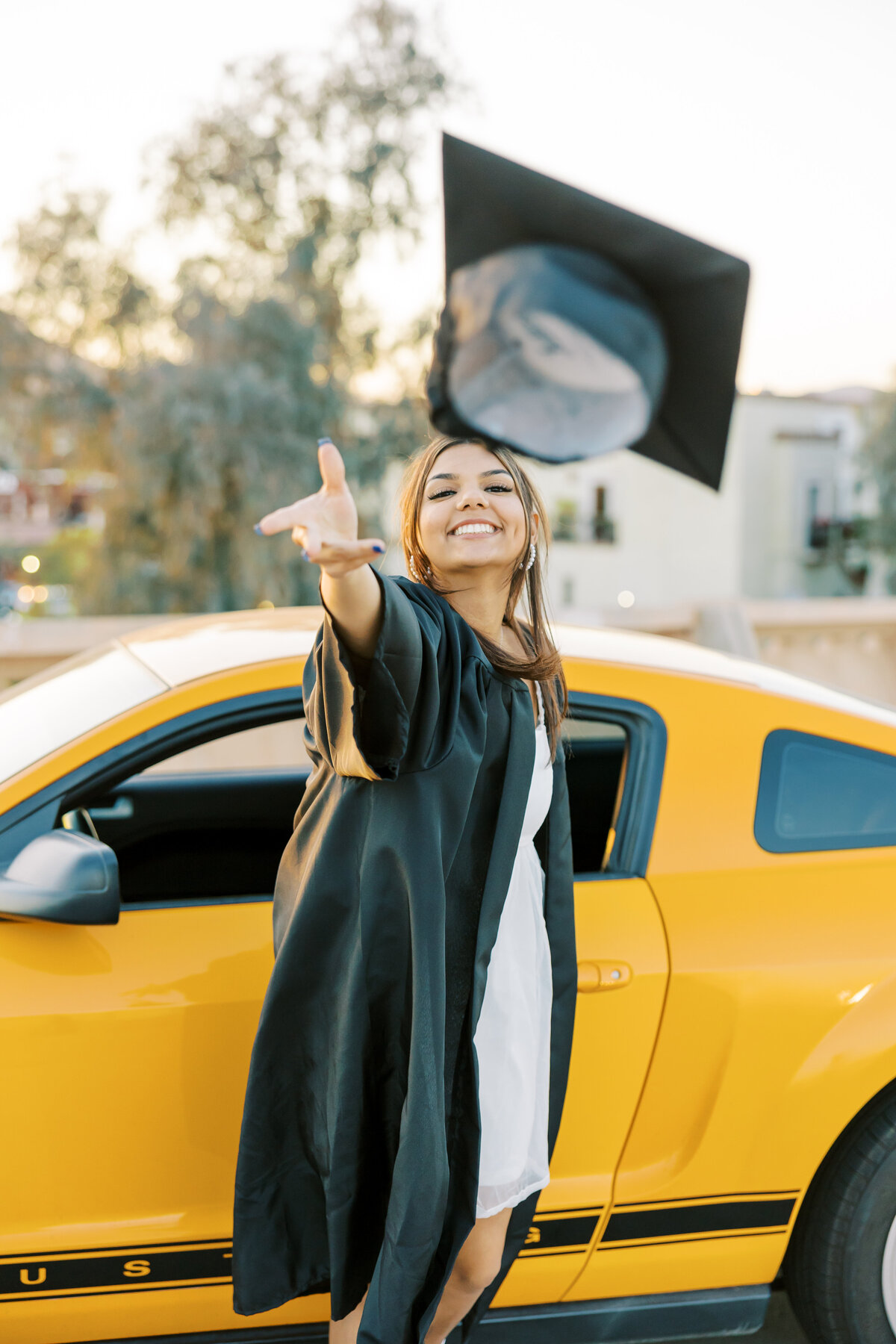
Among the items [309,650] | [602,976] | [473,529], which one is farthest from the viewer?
[309,650]

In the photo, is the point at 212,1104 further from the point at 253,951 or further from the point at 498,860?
the point at 498,860

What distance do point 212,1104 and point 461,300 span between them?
1.35 meters

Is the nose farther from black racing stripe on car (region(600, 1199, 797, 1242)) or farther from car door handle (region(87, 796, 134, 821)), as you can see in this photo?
car door handle (region(87, 796, 134, 821))

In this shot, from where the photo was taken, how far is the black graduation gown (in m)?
1.51

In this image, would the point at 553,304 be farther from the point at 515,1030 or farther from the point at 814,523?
the point at 814,523

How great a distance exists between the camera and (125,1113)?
1.81 metres

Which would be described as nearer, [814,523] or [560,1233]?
[560,1233]

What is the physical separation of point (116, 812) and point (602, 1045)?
4.98 feet

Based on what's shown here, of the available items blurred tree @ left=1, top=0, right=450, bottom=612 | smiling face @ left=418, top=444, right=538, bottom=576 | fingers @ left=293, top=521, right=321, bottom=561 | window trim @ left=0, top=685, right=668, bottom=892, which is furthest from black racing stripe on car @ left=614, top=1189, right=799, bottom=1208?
blurred tree @ left=1, top=0, right=450, bottom=612

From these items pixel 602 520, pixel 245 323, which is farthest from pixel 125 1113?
pixel 602 520

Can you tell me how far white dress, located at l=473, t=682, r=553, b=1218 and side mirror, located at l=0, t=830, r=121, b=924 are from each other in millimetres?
624

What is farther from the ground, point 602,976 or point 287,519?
point 287,519

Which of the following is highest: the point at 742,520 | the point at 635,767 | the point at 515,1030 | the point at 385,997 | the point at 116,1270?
the point at 742,520

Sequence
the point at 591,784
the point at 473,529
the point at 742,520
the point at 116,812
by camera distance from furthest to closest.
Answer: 1. the point at 742,520
2. the point at 116,812
3. the point at 591,784
4. the point at 473,529
